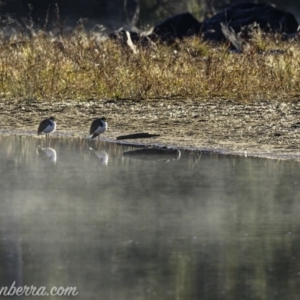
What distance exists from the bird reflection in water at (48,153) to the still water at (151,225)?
0.07ft

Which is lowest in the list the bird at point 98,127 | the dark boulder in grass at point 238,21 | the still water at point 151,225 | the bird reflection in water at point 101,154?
the still water at point 151,225

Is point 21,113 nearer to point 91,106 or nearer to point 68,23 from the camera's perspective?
point 91,106

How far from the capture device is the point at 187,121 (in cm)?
1297

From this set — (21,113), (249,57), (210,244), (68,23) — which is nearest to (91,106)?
(21,113)

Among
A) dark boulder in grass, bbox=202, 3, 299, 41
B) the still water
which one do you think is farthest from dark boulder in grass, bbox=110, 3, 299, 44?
the still water

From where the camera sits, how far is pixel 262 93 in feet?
50.3

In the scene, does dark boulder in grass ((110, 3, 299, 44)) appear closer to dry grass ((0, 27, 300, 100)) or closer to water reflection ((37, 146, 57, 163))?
dry grass ((0, 27, 300, 100))

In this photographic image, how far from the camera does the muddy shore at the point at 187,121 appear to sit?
36.6 feet

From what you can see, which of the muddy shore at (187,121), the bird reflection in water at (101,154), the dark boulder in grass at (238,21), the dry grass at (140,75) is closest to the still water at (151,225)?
the bird reflection in water at (101,154)

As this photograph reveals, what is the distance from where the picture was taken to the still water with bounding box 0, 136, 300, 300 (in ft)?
18.3

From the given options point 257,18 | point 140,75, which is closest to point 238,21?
point 257,18

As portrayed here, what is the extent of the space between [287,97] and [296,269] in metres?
9.47

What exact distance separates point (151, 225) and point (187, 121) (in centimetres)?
603

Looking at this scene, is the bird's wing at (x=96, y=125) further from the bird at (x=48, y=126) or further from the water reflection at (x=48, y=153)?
the water reflection at (x=48, y=153)
